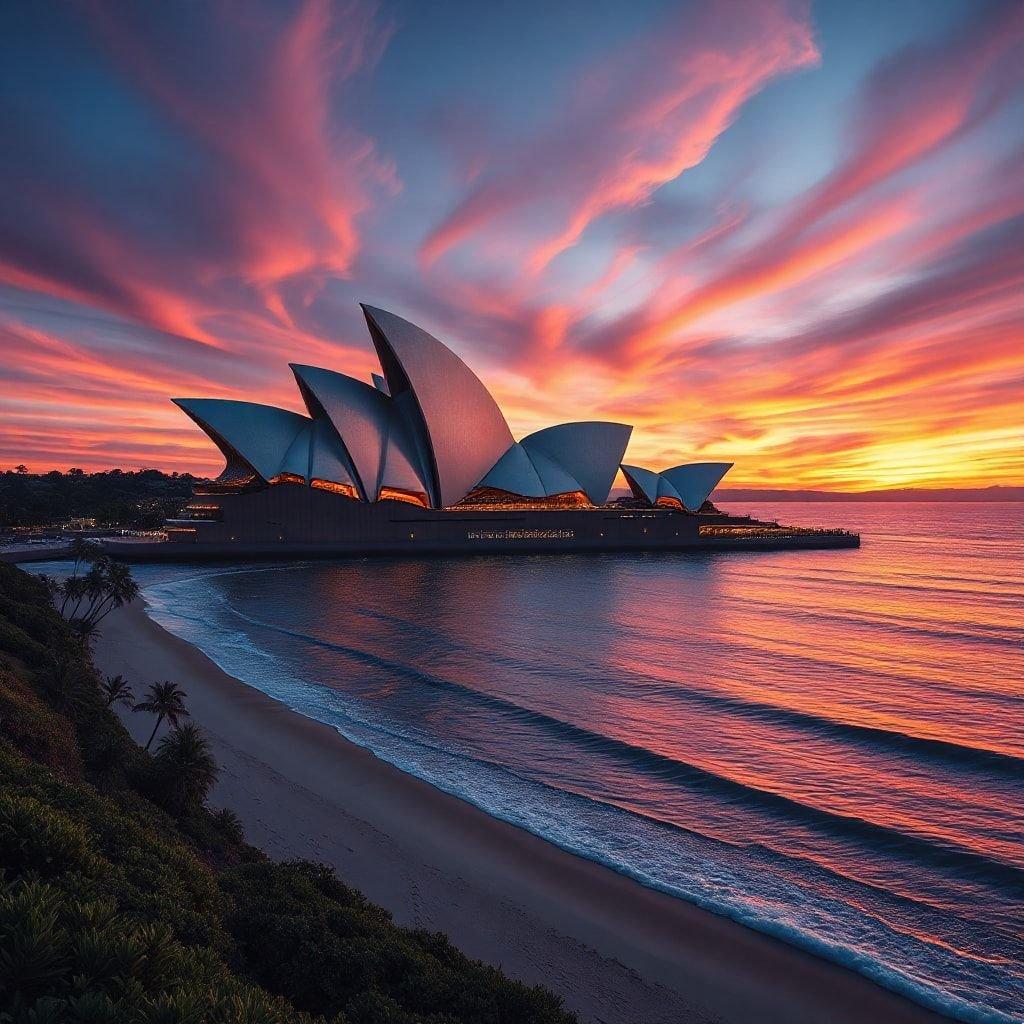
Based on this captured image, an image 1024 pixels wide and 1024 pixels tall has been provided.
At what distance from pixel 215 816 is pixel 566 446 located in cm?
6594

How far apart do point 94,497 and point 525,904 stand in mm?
137761

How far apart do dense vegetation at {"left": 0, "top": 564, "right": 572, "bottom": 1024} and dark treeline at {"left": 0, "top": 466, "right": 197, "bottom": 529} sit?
74.7 meters

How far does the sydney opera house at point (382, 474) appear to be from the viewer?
2359 inches

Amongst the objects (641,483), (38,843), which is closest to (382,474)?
(641,483)

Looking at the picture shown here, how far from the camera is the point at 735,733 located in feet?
53.3

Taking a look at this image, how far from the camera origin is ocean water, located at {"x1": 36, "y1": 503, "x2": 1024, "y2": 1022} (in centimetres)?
947

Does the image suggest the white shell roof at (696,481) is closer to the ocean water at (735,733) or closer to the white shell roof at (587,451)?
the white shell roof at (587,451)

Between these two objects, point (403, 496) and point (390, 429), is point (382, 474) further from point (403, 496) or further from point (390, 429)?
point (390, 429)

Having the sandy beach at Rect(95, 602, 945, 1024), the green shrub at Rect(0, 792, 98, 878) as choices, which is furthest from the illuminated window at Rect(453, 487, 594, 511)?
the green shrub at Rect(0, 792, 98, 878)

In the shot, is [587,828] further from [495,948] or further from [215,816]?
[215,816]

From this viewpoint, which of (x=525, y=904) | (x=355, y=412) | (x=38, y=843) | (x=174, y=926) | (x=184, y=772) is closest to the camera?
(x=38, y=843)

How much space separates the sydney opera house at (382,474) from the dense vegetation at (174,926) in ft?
164

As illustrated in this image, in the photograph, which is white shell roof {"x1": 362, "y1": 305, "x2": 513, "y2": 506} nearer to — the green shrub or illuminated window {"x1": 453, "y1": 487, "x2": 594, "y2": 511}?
illuminated window {"x1": 453, "y1": 487, "x2": 594, "y2": 511}

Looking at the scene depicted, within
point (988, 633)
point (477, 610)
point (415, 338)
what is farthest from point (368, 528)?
point (988, 633)
